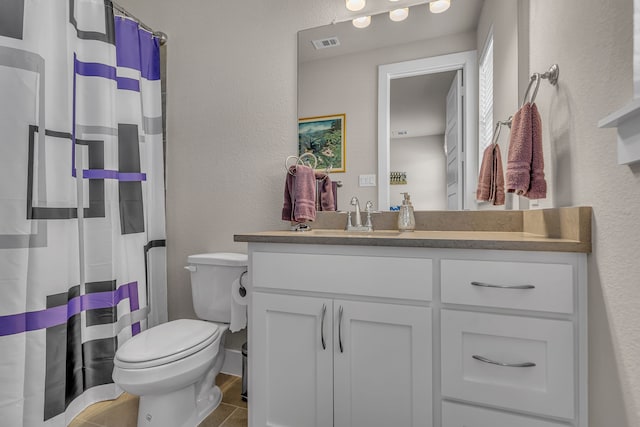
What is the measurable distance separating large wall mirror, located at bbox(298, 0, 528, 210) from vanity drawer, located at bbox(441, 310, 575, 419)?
0.69 m

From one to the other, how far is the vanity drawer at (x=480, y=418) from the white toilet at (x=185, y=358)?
1.00 meters

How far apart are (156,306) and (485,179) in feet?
6.58

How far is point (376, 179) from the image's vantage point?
1.67 meters

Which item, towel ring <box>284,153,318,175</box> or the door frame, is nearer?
the door frame

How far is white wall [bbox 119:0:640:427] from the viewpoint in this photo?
3.00 feet

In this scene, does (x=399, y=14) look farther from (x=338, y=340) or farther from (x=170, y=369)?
(x=170, y=369)

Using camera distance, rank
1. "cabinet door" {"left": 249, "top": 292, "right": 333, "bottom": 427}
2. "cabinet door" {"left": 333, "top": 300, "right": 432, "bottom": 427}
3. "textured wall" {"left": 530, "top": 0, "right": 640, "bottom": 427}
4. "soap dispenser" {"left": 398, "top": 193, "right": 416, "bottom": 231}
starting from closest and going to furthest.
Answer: "textured wall" {"left": 530, "top": 0, "right": 640, "bottom": 427} < "cabinet door" {"left": 333, "top": 300, "right": 432, "bottom": 427} < "cabinet door" {"left": 249, "top": 292, "right": 333, "bottom": 427} < "soap dispenser" {"left": 398, "top": 193, "right": 416, "bottom": 231}

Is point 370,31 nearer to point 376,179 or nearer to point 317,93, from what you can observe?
point 317,93

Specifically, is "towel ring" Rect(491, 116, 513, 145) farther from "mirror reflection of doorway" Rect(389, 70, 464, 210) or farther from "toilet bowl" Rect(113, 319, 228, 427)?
"toilet bowl" Rect(113, 319, 228, 427)

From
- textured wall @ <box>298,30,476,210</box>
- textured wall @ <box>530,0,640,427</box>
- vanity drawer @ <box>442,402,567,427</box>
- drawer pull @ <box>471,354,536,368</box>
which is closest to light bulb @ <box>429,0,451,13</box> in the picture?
textured wall @ <box>298,30,476,210</box>

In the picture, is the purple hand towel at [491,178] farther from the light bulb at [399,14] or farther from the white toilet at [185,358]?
the white toilet at [185,358]

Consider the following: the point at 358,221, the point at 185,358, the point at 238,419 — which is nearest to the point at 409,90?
the point at 358,221

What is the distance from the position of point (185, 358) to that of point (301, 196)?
2.92 feet

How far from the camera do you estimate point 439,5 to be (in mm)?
1575
